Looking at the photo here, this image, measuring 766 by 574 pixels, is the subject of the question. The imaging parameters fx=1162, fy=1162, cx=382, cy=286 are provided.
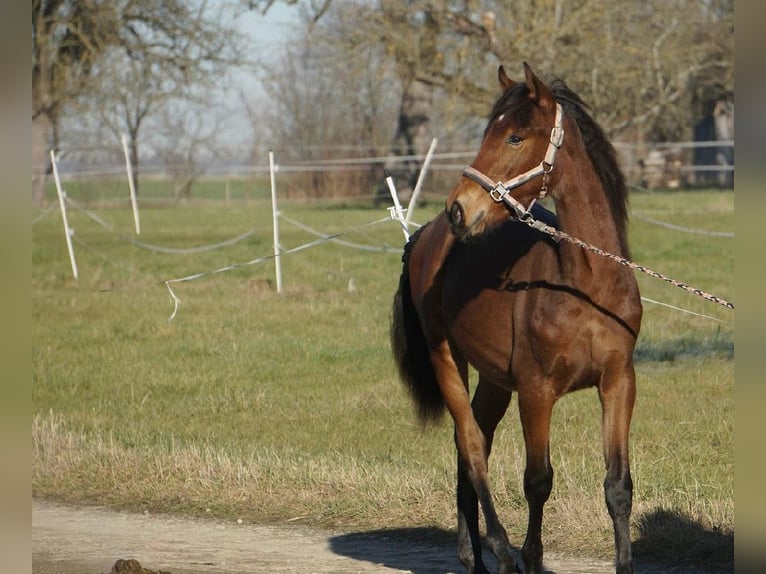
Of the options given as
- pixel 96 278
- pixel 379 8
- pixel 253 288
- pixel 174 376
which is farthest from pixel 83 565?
pixel 379 8

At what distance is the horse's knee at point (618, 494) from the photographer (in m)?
4.70

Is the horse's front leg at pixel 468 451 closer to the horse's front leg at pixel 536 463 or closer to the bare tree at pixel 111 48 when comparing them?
the horse's front leg at pixel 536 463

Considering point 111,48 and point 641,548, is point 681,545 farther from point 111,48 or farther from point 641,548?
point 111,48

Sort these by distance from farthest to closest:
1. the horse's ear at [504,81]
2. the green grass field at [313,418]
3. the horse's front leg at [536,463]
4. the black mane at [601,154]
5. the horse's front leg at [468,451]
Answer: the green grass field at [313,418]
the horse's front leg at [468,451]
the horse's ear at [504,81]
the black mane at [601,154]
the horse's front leg at [536,463]

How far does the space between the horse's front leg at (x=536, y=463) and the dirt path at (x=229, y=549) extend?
481 millimetres

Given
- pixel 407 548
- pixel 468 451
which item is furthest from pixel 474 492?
pixel 407 548

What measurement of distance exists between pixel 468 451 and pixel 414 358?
0.85 metres

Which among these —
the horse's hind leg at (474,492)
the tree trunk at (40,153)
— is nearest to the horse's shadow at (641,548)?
the horse's hind leg at (474,492)

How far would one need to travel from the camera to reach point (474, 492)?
5781 mm

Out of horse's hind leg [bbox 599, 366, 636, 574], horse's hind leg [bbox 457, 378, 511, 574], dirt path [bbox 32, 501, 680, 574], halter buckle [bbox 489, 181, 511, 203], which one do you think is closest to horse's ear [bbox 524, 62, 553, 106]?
halter buckle [bbox 489, 181, 511, 203]

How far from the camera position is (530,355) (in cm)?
488

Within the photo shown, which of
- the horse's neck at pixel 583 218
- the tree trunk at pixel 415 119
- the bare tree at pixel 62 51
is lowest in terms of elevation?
the horse's neck at pixel 583 218

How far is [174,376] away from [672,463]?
5538 millimetres

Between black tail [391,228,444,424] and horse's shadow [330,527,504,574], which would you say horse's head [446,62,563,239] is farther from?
horse's shadow [330,527,504,574]
